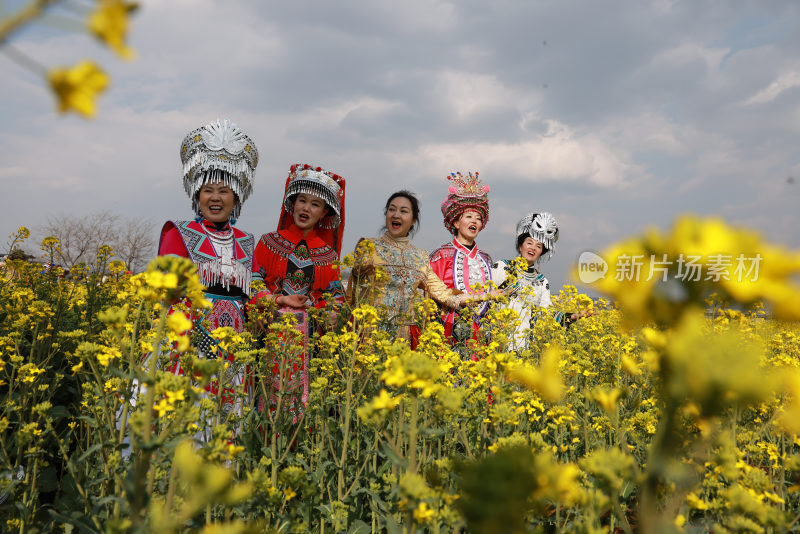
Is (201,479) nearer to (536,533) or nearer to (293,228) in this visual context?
(536,533)

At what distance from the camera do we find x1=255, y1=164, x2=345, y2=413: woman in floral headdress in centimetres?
402

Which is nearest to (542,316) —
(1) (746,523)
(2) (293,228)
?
(2) (293,228)

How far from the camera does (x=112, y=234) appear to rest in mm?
26391

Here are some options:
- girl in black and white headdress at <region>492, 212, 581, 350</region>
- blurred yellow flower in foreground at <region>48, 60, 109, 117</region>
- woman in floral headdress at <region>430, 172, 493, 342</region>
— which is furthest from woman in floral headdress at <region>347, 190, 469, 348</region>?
blurred yellow flower in foreground at <region>48, 60, 109, 117</region>

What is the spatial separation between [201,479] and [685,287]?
0.77 meters

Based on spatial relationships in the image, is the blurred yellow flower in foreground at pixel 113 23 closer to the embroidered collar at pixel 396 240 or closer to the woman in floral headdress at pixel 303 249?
the woman in floral headdress at pixel 303 249

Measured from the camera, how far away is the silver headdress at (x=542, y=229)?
255 inches
